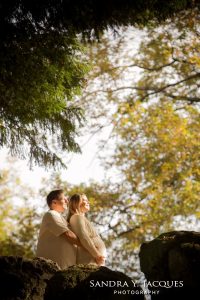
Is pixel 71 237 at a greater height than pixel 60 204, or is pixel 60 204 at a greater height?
pixel 60 204

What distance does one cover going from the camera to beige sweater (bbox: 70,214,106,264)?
5.28 metres

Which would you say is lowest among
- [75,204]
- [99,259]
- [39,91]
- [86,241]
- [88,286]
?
[88,286]

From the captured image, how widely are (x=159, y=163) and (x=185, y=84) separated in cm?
355

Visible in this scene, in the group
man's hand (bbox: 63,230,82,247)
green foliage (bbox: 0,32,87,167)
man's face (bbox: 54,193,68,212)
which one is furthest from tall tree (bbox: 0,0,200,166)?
man's hand (bbox: 63,230,82,247)

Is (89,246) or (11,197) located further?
(11,197)

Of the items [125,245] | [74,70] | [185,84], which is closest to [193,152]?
[185,84]

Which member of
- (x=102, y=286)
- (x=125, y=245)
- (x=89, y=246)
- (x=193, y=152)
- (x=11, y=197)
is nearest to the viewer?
(x=102, y=286)

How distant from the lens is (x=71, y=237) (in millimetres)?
5336

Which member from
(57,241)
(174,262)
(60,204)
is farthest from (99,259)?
(174,262)

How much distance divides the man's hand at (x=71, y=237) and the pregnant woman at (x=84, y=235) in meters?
0.05

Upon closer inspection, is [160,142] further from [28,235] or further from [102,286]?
[102,286]

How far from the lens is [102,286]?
3.82m

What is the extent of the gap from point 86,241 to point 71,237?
0.21m

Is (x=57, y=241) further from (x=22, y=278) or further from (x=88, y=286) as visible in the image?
(x=88, y=286)
